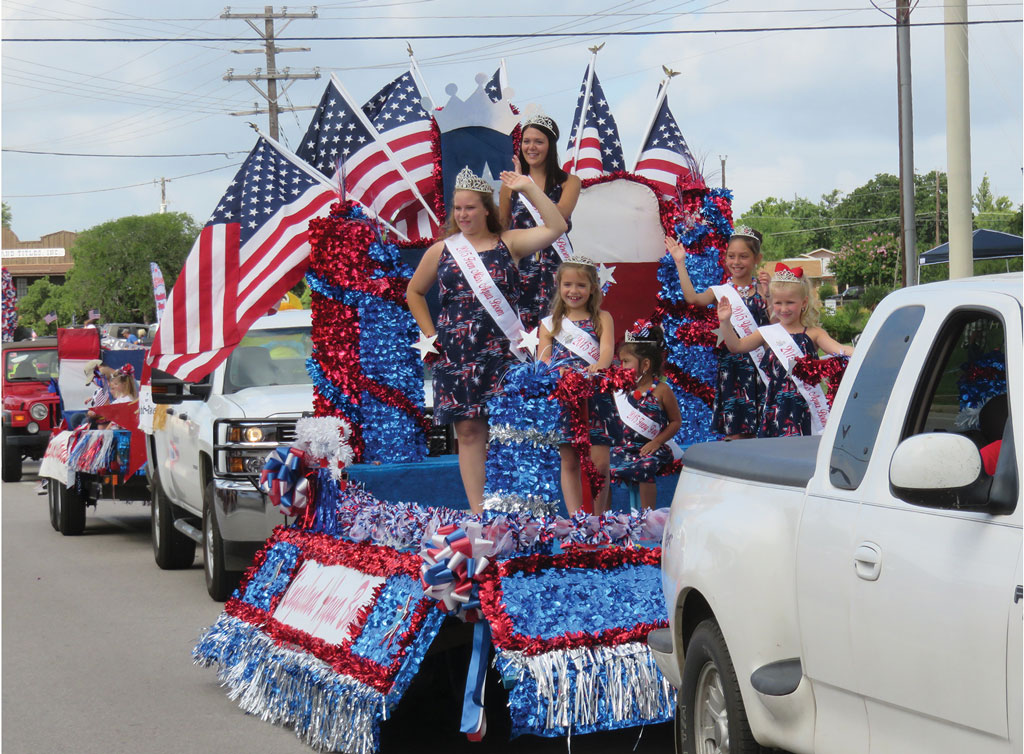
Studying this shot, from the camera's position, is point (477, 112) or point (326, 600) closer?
point (326, 600)

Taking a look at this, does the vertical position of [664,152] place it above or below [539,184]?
above

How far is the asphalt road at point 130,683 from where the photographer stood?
20.7ft

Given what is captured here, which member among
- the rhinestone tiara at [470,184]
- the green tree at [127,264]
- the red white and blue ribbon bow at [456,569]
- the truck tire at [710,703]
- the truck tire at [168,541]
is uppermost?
the green tree at [127,264]

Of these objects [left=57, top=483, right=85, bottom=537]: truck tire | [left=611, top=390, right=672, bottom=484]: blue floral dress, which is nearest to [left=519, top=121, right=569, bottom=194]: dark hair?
[left=611, top=390, right=672, bottom=484]: blue floral dress

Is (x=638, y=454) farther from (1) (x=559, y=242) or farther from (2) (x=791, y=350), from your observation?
(1) (x=559, y=242)

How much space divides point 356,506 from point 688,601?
2.37 m

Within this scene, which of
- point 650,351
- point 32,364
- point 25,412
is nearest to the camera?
point 650,351

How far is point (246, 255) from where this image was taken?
8242 millimetres

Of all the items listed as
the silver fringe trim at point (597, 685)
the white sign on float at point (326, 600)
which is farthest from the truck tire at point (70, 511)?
the silver fringe trim at point (597, 685)

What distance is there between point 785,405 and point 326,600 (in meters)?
2.66

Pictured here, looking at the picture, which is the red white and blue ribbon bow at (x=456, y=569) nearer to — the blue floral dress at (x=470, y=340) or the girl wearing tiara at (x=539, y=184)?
the blue floral dress at (x=470, y=340)

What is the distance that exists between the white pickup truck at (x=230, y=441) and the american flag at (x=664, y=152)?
9.73 feet

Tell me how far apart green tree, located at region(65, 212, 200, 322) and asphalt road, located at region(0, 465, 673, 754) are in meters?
60.0

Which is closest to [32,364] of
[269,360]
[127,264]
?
[269,360]
